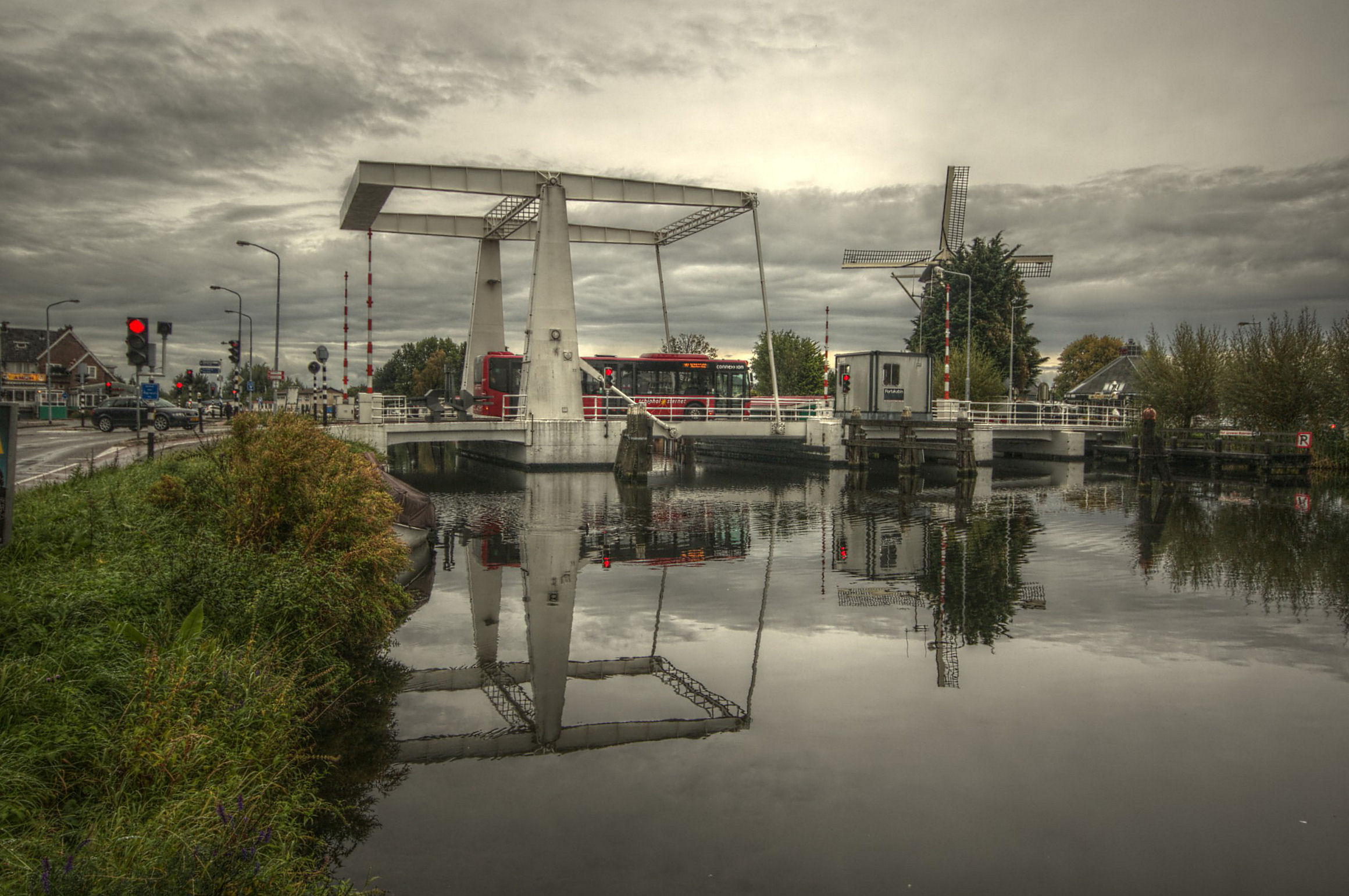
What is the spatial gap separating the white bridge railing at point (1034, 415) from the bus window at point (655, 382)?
1057 cm

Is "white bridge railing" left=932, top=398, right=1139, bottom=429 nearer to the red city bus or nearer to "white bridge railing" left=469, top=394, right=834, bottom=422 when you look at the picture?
"white bridge railing" left=469, top=394, right=834, bottom=422

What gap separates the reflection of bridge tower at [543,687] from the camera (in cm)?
594

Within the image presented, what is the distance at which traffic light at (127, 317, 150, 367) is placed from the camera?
13.5 meters

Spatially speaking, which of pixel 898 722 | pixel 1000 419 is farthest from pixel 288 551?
pixel 1000 419

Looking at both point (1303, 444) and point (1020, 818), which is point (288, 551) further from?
point (1303, 444)

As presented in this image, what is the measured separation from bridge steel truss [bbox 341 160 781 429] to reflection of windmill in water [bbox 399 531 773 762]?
19.2 m

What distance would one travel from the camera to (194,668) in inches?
199

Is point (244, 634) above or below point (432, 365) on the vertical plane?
below

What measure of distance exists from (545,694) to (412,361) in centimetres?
10124

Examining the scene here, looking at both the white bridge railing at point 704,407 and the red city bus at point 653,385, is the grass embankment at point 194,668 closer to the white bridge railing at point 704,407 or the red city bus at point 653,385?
the red city bus at point 653,385

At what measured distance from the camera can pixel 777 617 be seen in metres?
9.44

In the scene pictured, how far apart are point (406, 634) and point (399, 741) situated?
2.90 metres

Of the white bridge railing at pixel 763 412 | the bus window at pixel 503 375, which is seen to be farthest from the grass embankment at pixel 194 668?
the bus window at pixel 503 375

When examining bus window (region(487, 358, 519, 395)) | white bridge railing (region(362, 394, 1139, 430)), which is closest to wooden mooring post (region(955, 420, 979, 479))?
white bridge railing (region(362, 394, 1139, 430))
